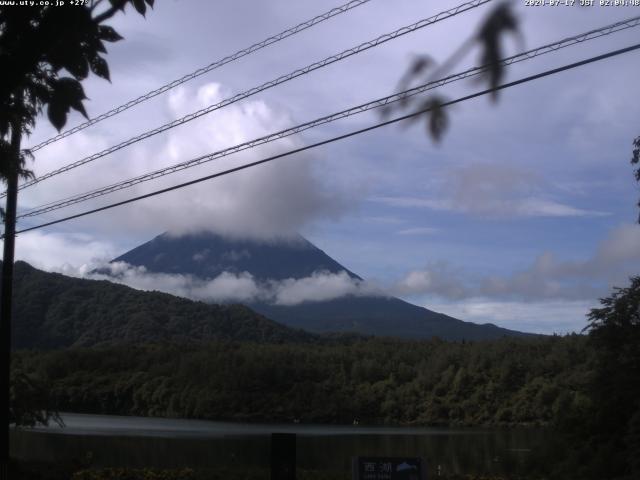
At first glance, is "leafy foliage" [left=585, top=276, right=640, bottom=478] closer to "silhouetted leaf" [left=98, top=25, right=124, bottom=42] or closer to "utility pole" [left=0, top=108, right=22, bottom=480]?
"utility pole" [left=0, top=108, right=22, bottom=480]

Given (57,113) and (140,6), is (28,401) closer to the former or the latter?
(57,113)

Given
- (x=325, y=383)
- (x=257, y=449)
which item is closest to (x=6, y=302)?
(x=257, y=449)

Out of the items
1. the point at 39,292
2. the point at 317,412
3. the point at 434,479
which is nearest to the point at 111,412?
the point at 317,412

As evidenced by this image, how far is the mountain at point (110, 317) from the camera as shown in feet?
341

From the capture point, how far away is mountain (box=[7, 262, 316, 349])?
10394cm

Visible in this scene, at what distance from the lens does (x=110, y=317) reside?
126 metres

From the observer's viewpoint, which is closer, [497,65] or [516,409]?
[497,65]

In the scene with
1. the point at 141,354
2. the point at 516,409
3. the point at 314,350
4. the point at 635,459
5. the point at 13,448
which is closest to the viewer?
the point at 635,459

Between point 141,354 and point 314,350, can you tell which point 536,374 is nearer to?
point 314,350

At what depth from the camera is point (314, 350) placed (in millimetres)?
104000

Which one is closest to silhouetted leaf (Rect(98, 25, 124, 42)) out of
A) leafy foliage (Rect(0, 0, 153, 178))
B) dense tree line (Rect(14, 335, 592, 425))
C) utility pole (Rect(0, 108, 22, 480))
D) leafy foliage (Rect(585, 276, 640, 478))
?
leafy foliage (Rect(0, 0, 153, 178))

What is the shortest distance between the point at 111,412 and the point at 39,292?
26.4 metres

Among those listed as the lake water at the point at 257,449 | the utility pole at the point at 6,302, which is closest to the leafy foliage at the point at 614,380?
the lake water at the point at 257,449

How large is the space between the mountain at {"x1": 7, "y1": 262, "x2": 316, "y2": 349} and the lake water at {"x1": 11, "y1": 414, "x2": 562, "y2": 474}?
44525 millimetres
